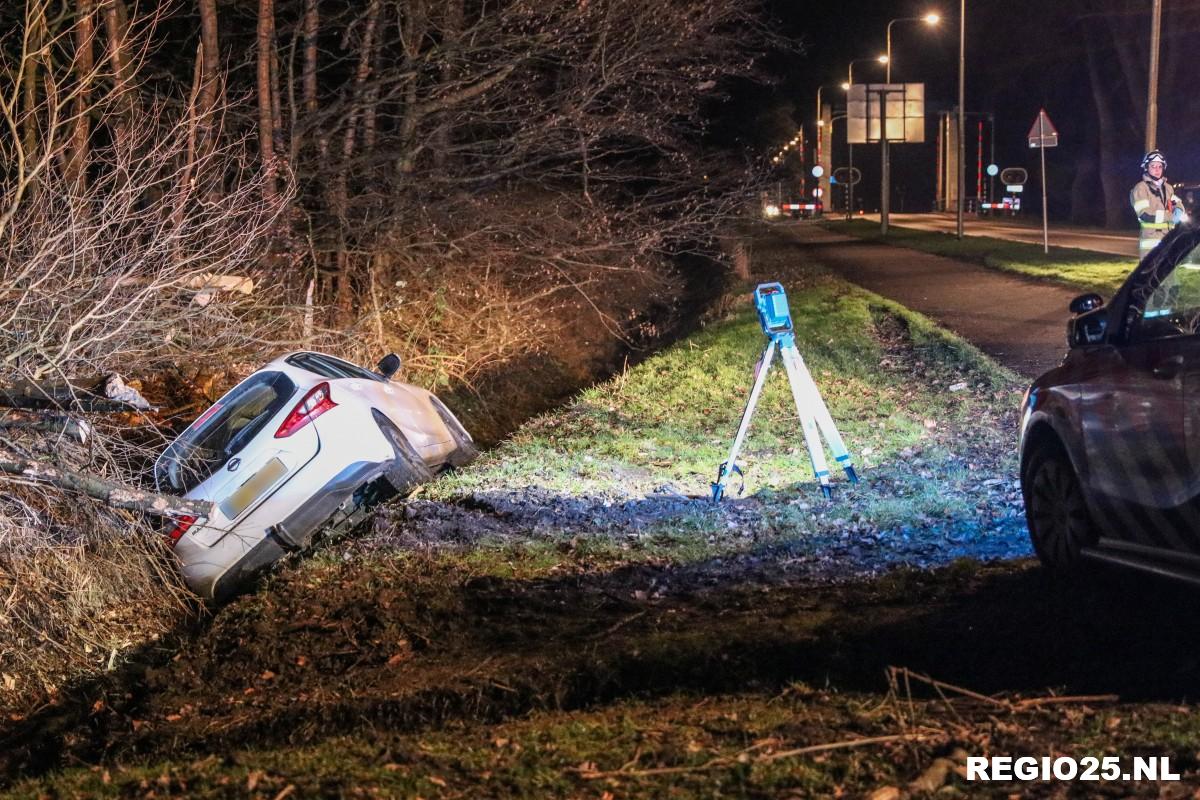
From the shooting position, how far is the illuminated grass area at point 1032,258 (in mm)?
19844

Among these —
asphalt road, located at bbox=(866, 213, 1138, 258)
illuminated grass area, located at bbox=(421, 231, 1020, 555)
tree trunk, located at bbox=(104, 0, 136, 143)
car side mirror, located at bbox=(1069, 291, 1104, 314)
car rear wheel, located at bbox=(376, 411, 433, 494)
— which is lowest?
illuminated grass area, located at bbox=(421, 231, 1020, 555)

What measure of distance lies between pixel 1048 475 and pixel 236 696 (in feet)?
13.3

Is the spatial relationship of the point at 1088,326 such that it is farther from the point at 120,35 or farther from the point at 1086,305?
the point at 120,35

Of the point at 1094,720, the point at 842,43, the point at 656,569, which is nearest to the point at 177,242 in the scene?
the point at 656,569

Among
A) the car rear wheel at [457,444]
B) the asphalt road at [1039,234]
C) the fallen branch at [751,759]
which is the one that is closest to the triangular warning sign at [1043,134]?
the asphalt road at [1039,234]

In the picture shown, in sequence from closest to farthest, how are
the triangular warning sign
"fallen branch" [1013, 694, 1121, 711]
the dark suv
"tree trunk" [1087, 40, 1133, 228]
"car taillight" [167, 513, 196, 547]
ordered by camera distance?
"fallen branch" [1013, 694, 1121, 711] < the dark suv < "car taillight" [167, 513, 196, 547] < the triangular warning sign < "tree trunk" [1087, 40, 1133, 228]

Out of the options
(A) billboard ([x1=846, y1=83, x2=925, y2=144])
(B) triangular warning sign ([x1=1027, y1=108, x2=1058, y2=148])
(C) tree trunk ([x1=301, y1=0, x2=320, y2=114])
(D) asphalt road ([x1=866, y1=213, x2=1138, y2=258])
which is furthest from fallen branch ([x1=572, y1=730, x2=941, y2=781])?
(A) billboard ([x1=846, y1=83, x2=925, y2=144])

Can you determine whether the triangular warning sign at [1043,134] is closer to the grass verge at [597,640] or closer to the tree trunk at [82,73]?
the grass verge at [597,640]

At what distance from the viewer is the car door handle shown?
509 centimetres

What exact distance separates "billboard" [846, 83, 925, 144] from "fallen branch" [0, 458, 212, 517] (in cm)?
3867

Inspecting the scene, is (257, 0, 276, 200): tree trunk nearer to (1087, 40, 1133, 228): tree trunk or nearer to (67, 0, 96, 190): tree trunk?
(67, 0, 96, 190): tree trunk

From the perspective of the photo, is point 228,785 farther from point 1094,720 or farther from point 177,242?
point 177,242

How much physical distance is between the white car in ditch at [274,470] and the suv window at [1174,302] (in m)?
5.17

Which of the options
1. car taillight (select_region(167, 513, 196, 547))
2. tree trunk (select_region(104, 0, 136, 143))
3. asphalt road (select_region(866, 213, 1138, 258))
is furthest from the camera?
asphalt road (select_region(866, 213, 1138, 258))
